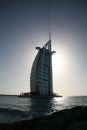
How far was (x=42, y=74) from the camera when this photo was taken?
146500 millimetres

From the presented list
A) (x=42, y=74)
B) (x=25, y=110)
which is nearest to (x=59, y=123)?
(x=25, y=110)

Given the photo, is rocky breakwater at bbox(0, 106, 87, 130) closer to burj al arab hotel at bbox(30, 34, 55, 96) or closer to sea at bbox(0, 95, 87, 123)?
sea at bbox(0, 95, 87, 123)

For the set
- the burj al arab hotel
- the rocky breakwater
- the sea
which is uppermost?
the burj al arab hotel

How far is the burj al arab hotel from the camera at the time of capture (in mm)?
145375

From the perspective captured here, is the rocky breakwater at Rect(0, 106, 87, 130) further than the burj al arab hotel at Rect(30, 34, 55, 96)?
No

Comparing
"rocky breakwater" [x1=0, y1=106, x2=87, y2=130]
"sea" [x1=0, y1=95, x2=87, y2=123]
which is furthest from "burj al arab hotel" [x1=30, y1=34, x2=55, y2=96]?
"rocky breakwater" [x1=0, y1=106, x2=87, y2=130]

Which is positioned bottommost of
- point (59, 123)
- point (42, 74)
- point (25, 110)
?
point (25, 110)

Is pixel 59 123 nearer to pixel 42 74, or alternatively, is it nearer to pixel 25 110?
pixel 25 110

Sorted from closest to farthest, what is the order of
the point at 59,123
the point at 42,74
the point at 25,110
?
the point at 59,123
the point at 25,110
the point at 42,74

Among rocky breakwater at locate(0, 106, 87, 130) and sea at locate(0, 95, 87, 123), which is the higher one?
rocky breakwater at locate(0, 106, 87, 130)

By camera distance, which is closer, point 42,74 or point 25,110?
point 25,110

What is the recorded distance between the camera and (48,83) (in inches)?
6048

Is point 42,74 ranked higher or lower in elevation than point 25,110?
higher

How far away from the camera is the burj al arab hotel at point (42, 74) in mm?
145375
